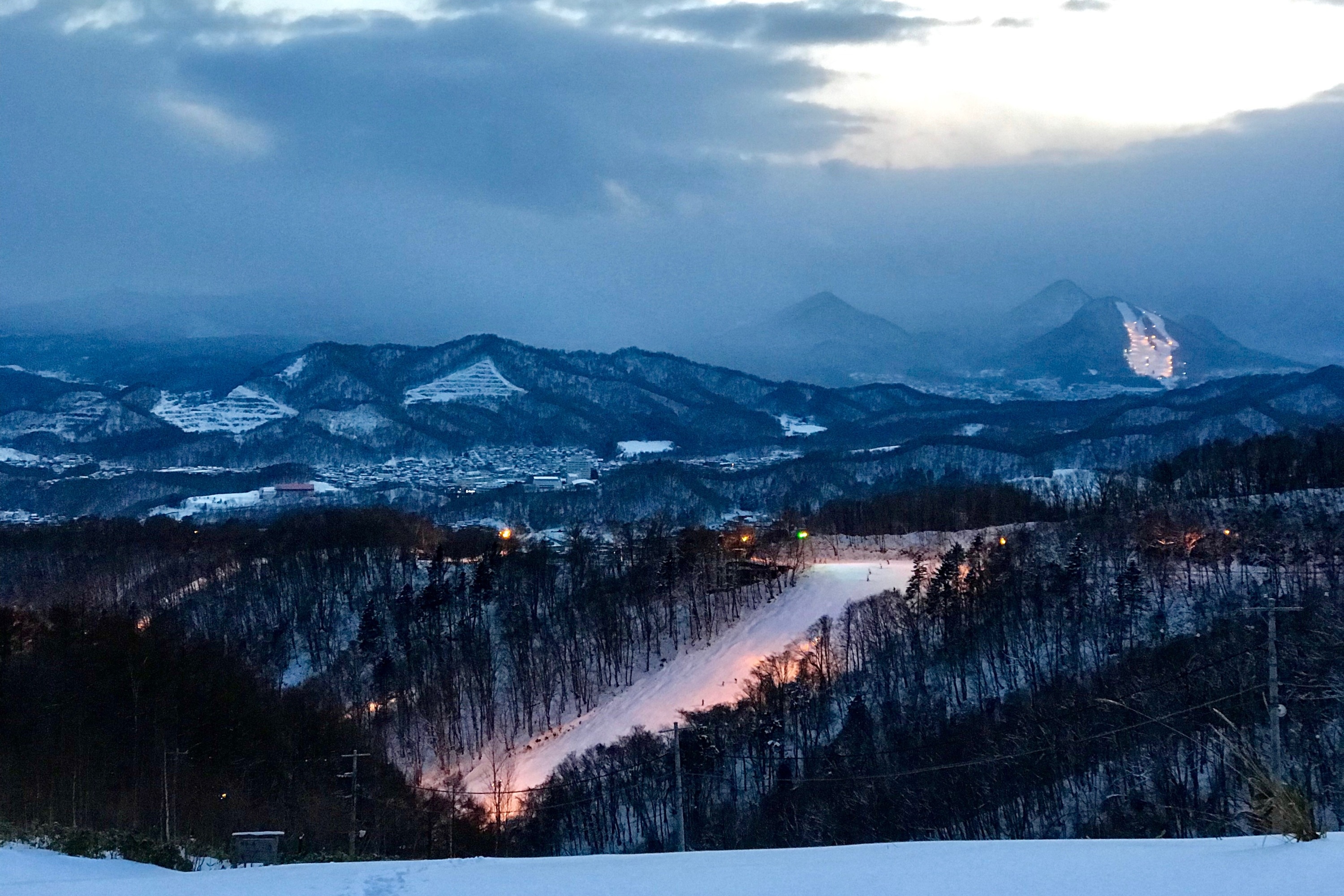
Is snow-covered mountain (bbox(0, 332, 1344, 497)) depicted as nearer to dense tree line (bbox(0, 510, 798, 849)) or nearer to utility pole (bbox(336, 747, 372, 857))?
dense tree line (bbox(0, 510, 798, 849))

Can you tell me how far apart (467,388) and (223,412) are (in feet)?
121

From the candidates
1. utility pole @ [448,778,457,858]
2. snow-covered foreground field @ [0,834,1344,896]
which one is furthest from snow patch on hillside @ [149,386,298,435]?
snow-covered foreground field @ [0,834,1344,896]

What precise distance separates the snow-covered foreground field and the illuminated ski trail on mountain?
71.3 feet

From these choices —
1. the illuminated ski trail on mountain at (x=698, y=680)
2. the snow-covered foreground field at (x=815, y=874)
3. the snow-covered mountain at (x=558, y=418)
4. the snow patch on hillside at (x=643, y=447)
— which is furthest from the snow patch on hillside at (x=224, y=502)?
the snow-covered foreground field at (x=815, y=874)

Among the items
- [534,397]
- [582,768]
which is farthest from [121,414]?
[582,768]

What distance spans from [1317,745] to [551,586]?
31.5m

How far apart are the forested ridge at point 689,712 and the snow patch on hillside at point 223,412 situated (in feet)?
353

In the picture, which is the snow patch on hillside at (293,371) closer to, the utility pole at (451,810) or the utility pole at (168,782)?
the utility pole at (451,810)

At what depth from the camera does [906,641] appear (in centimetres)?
4009

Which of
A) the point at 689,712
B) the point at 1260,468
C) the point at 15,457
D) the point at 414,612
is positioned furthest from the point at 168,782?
the point at 15,457

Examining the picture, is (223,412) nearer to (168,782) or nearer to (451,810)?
(451,810)

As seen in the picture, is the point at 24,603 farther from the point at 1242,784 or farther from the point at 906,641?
the point at 1242,784

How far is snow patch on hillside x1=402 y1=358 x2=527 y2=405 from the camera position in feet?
605

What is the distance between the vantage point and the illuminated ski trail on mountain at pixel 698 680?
3678 cm
